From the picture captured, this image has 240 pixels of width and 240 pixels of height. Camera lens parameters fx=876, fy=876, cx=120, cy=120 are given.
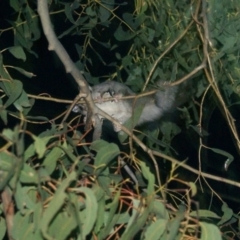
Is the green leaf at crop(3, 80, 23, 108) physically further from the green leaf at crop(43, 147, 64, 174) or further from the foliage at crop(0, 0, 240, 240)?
the green leaf at crop(43, 147, 64, 174)

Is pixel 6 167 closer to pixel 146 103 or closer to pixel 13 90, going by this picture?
pixel 13 90

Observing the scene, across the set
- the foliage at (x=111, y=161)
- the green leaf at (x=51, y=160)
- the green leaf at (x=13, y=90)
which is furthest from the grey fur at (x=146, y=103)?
the green leaf at (x=51, y=160)

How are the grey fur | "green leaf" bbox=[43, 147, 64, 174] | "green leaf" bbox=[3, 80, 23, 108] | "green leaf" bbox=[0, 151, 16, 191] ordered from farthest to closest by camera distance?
the grey fur
"green leaf" bbox=[3, 80, 23, 108]
"green leaf" bbox=[43, 147, 64, 174]
"green leaf" bbox=[0, 151, 16, 191]

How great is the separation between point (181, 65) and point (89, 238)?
0.73 m

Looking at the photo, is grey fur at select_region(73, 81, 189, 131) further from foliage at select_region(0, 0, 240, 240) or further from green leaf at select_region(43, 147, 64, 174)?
green leaf at select_region(43, 147, 64, 174)

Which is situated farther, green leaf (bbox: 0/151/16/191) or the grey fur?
the grey fur

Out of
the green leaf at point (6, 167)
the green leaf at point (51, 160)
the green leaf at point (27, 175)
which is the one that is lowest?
the green leaf at point (51, 160)

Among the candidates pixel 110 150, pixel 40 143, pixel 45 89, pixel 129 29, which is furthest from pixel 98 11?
pixel 40 143

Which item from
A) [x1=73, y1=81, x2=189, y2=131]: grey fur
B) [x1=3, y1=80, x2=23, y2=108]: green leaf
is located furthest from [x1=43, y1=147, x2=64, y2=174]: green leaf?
[x1=73, y1=81, x2=189, y2=131]: grey fur

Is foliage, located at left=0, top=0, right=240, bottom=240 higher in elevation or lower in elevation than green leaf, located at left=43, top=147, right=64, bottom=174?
lower

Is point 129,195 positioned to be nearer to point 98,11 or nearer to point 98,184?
point 98,184

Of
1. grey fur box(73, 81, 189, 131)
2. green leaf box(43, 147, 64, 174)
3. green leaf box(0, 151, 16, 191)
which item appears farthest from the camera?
grey fur box(73, 81, 189, 131)

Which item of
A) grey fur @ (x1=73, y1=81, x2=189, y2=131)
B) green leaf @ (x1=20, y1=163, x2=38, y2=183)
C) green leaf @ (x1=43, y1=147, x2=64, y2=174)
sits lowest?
grey fur @ (x1=73, y1=81, x2=189, y2=131)

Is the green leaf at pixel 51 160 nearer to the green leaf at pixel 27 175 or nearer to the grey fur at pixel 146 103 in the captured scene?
the green leaf at pixel 27 175
